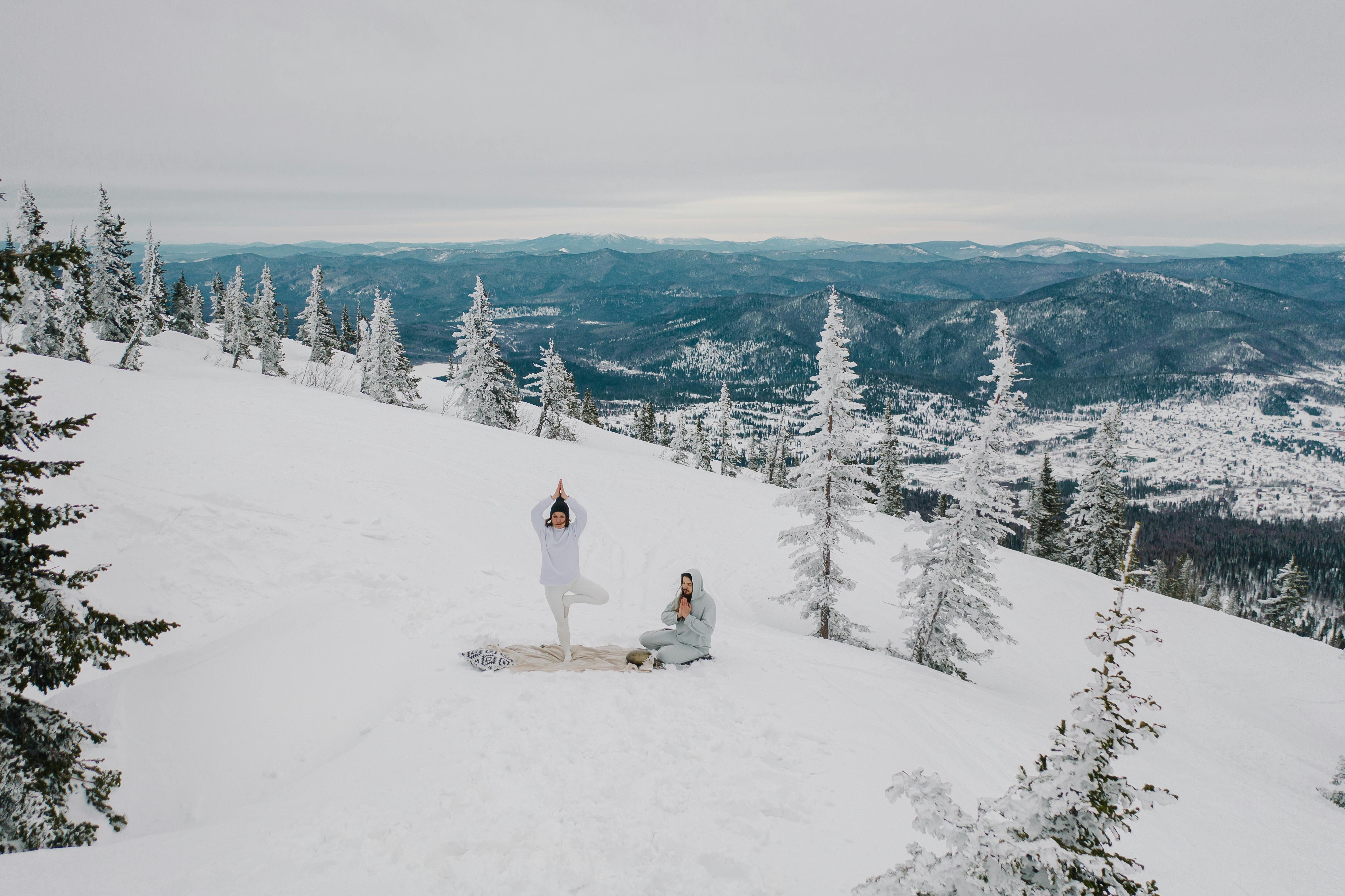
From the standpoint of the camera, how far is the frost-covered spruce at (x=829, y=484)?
17953 mm

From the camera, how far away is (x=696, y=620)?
9.88 metres

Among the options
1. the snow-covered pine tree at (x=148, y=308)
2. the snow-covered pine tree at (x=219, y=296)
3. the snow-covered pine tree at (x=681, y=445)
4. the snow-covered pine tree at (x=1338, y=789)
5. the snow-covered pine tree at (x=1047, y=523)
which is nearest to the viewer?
the snow-covered pine tree at (x=1338, y=789)

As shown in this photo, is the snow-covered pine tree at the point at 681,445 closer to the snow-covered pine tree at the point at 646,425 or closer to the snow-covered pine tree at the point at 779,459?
the snow-covered pine tree at the point at 779,459

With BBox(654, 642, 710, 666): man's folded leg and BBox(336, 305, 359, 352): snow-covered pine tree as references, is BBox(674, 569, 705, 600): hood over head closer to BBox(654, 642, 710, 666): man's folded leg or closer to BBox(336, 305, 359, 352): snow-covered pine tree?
BBox(654, 642, 710, 666): man's folded leg

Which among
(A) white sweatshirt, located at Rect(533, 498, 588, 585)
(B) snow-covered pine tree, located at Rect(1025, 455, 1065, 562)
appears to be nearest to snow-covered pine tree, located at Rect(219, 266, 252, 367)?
(A) white sweatshirt, located at Rect(533, 498, 588, 585)

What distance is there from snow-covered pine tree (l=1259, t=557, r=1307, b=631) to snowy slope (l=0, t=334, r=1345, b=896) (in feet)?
131

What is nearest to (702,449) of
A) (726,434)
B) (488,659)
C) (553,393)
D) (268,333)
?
(726,434)

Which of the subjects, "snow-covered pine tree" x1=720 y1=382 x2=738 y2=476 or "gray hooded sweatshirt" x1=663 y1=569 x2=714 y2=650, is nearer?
"gray hooded sweatshirt" x1=663 y1=569 x2=714 y2=650

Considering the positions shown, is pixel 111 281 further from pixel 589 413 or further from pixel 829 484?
pixel 829 484

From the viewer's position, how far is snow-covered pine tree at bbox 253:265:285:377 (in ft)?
161

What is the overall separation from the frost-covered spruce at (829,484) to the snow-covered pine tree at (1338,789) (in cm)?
1261

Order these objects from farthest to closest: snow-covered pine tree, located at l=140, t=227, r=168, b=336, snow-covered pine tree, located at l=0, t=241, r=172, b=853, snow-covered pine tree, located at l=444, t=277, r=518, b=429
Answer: snow-covered pine tree, located at l=444, t=277, r=518, b=429, snow-covered pine tree, located at l=140, t=227, r=168, b=336, snow-covered pine tree, located at l=0, t=241, r=172, b=853

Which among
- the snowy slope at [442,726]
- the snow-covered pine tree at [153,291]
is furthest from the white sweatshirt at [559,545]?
the snow-covered pine tree at [153,291]

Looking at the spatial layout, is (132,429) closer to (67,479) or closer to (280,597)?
(67,479)
